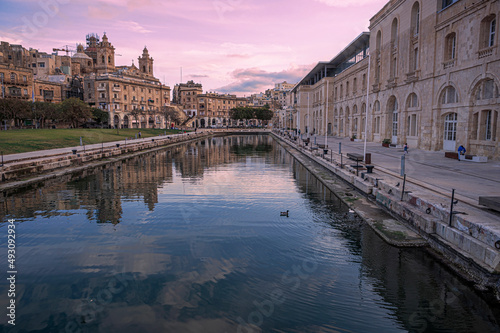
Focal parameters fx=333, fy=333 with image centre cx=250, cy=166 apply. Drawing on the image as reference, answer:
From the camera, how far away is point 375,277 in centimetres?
808

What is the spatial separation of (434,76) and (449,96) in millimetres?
2375

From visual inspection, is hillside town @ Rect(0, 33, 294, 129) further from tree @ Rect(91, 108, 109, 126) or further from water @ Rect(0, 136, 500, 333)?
water @ Rect(0, 136, 500, 333)

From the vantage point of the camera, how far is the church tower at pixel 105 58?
336 feet

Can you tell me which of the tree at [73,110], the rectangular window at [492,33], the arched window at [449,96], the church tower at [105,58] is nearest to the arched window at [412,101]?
the arched window at [449,96]

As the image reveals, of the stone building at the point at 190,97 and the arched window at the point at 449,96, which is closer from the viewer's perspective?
the arched window at the point at 449,96

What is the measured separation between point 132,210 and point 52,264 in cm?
526

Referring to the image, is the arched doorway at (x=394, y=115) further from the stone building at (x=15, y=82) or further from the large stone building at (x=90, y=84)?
the stone building at (x=15, y=82)

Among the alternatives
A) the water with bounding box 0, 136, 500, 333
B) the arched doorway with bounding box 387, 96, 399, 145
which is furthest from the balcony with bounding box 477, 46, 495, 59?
the water with bounding box 0, 136, 500, 333

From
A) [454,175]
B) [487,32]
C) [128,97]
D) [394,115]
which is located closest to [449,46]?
[487,32]

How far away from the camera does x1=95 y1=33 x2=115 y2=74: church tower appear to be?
103 metres

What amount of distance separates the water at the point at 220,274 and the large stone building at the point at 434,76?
15.6 meters

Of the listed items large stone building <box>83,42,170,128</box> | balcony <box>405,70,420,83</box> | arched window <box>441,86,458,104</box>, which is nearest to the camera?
arched window <box>441,86,458,104</box>

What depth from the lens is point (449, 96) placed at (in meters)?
26.5

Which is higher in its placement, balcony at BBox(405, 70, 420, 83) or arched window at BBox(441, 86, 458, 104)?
balcony at BBox(405, 70, 420, 83)
